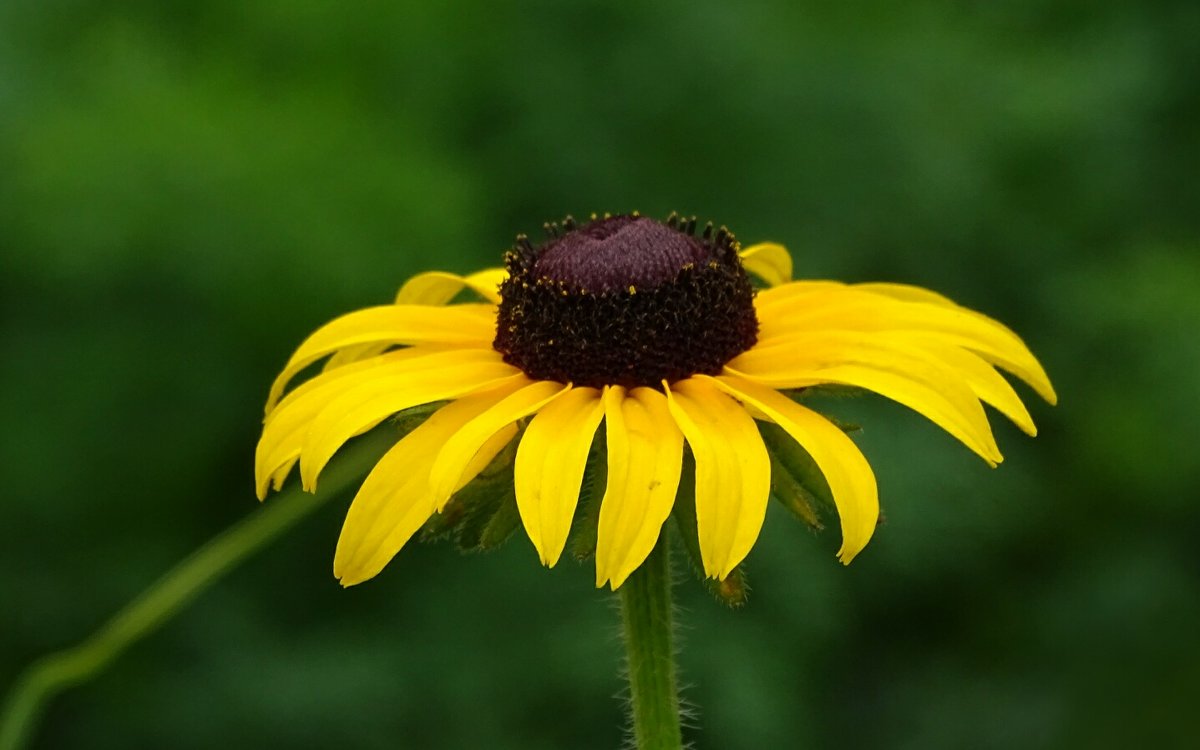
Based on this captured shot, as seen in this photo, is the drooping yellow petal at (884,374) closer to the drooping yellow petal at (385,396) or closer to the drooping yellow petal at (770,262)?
the drooping yellow petal at (385,396)

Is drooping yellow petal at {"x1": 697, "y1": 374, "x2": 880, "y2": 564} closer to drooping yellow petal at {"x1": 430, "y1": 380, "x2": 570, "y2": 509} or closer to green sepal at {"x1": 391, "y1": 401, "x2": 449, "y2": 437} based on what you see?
drooping yellow petal at {"x1": 430, "y1": 380, "x2": 570, "y2": 509}

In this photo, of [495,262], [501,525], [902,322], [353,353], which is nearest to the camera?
[501,525]

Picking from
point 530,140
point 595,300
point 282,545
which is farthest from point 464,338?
point 530,140

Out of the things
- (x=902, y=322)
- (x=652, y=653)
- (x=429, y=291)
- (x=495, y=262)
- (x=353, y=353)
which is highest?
(x=495, y=262)

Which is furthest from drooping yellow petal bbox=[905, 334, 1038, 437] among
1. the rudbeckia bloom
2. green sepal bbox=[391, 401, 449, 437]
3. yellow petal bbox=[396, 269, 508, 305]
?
yellow petal bbox=[396, 269, 508, 305]

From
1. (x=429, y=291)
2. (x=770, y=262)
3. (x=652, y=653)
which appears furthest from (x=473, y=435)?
(x=770, y=262)

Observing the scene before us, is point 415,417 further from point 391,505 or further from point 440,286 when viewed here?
point 440,286

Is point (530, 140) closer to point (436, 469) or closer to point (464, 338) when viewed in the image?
point (464, 338)

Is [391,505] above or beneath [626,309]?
beneath
